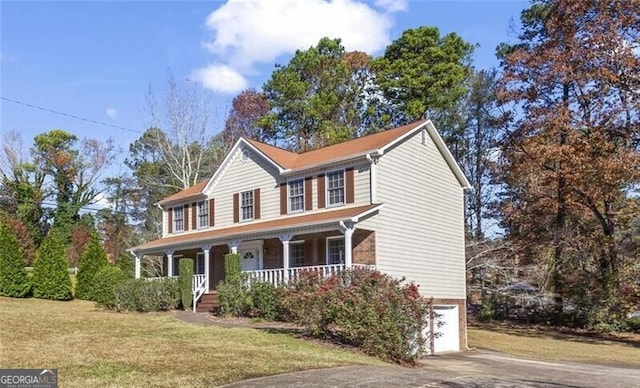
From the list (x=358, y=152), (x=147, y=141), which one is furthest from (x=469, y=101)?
(x=147, y=141)

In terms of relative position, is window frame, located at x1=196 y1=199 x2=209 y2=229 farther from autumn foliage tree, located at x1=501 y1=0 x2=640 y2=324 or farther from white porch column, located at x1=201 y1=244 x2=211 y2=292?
autumn foliage tree, located at x1=501 y1=0 x2=640 y2=324

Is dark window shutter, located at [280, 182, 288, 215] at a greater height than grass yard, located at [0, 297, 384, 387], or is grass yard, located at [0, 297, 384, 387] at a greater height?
dark window shutter, located at [280, 182, 288, 215]

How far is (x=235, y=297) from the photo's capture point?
20.4 meters

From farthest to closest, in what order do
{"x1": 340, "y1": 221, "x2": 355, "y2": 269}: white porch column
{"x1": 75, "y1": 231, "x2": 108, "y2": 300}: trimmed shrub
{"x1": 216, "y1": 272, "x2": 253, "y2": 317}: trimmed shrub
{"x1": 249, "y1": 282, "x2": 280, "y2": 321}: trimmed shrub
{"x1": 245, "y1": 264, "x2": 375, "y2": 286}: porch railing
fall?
{"x1": 75, "y1": 231, "x2": 108, "y2": 300}: trimmed shrub < {"x1": 216, "y1": 272, "x2": 253, "y2": 317}: trimmed shrub < {"x1": 245, "y1": 264, "x2": 375, "y2": 286}: porch railing < {"x1": 249, "y1": 282, "x2": 280, "y2": 321}: trimmed shrub < {"x1": 340, "y1": 221, "x2": 355, "y2": 269}: white porch column

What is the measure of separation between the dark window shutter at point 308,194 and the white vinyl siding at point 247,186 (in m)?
1.50

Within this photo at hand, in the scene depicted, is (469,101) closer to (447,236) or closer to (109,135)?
(447,236)

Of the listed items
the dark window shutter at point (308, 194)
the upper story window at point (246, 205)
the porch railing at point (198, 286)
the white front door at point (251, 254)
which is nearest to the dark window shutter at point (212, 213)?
the upper story window at point (246, 205)

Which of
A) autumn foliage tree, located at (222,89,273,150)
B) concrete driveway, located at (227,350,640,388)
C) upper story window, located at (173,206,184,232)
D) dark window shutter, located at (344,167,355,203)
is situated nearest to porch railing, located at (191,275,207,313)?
upper story window, located at (173,206,184,232)

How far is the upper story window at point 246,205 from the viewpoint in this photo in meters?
25.0

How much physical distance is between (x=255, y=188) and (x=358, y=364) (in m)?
13.7

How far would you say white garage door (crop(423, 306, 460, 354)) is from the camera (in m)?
21.8

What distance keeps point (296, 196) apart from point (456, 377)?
12.4 metres

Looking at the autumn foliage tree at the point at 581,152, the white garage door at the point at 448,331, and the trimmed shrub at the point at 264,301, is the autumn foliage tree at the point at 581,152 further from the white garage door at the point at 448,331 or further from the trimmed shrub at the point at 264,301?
the trimmed shrub at the point at 264,301

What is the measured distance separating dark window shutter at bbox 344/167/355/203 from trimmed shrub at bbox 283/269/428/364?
18.1 feet
